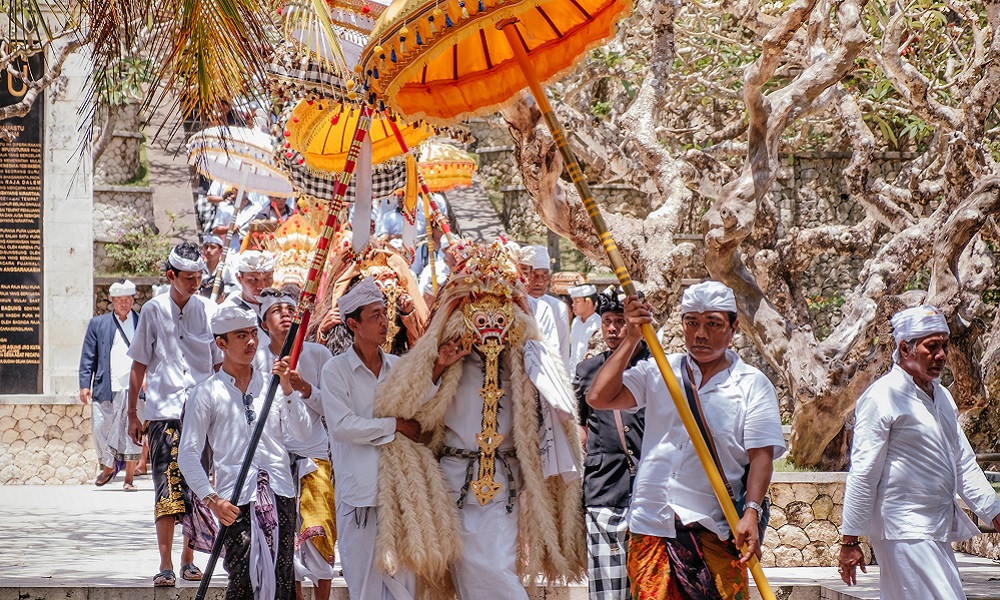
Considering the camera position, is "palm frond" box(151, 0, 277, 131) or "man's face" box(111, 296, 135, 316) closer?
"palm frond" box(151, 0, 277, 131)

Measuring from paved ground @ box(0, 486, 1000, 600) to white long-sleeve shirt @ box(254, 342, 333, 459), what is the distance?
3.85 feet

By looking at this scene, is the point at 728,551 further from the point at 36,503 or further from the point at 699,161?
the point at 36,503

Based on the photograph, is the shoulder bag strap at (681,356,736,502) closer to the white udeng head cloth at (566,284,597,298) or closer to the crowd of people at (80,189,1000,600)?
the crowd of people at (80,189,1000,600)

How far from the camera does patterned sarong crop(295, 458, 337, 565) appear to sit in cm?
802

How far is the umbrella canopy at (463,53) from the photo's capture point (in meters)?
6.46

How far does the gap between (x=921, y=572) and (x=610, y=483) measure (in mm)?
1682

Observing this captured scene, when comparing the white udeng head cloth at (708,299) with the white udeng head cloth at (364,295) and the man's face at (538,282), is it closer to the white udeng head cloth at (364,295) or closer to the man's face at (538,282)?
the white udeng head cloth at (364,295)

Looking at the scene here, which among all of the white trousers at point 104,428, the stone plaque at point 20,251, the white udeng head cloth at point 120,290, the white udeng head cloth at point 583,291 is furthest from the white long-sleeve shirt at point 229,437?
the stone plaque at point 20,251

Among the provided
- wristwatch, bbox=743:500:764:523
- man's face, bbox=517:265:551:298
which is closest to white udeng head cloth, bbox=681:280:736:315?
wristwatch, bbox=743:500:764:523

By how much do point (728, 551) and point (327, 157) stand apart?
5.56 meters

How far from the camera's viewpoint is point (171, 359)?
9062 mm

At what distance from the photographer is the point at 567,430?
291 inches

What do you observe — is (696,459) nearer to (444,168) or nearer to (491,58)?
(491,58)

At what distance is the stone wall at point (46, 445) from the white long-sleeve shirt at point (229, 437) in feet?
27.1
